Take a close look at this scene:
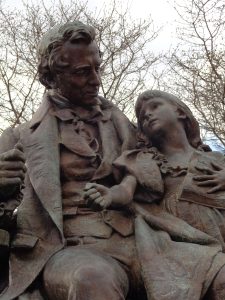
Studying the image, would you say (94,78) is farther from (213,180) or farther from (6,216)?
(6,216)

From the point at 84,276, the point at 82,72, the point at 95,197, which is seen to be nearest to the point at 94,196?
the point at 95,197

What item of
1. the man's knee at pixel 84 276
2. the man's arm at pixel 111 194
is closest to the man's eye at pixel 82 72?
the man's arm at pixel 111 194

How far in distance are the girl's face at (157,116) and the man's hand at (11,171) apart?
755 millimetres

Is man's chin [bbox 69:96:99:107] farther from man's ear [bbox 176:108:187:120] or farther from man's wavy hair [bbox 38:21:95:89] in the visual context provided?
man's ear [bbox 176:108:187:120]

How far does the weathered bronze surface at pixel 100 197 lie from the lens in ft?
9.51

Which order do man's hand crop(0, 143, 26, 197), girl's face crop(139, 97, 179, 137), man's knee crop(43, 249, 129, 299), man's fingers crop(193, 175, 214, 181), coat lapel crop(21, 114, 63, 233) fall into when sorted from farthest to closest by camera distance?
girl's face crop(139, 97, 179, 137), man's fingers crop(193, 175, 214, 181), coat lapel crop(21, 114, 63, 233), man's hand crop(0, 143, 26, 197), man's knee crop(43, 249, 129, 299)

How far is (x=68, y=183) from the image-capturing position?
136 inches

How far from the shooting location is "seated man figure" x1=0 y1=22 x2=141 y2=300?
9.53ft

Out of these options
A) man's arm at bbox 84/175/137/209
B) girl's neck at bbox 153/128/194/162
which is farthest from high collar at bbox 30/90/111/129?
man's arm at bbox 84/175/137/209

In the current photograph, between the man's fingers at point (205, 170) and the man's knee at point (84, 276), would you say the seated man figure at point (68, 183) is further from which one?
the man's fingers at point (205, 170)

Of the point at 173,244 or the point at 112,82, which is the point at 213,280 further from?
the point at 112,82

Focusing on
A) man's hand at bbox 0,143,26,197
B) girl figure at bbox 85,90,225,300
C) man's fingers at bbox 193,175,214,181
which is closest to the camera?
girl figure at bbox 85,90,225,300

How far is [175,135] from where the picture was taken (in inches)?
140

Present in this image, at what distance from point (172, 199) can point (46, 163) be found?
610 millimetres
